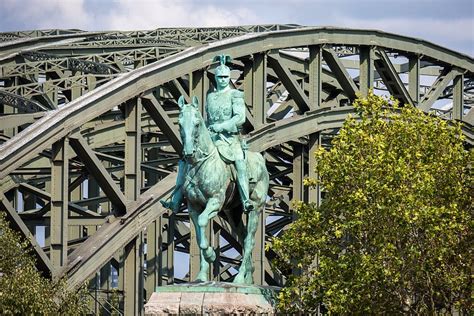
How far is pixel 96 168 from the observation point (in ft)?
172

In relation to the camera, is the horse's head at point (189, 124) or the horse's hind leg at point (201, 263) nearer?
the horse's head at point (189, 124)

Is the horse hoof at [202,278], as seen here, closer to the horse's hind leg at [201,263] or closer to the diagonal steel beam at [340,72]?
the horse's hind leg at [201,263]

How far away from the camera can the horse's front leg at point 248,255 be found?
140ft

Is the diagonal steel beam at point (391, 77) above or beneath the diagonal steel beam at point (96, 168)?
above

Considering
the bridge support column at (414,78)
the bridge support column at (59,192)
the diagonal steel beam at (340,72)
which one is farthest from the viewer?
the bridge support column at (414,78)

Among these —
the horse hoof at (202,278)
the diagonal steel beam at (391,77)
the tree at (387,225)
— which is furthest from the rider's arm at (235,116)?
the diagonal steel beam at (391,77)

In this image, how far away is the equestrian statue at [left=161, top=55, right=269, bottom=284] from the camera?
4172 cm

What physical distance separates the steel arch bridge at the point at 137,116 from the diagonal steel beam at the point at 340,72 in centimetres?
5

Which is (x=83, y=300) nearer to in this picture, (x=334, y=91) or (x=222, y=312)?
(x=222, y=312)

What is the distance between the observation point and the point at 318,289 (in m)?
50.5

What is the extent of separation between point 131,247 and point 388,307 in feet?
26.8

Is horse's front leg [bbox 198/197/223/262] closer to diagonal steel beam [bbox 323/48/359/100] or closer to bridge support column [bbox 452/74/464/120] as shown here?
diagonal steel beam [bbox 323/48/359/100]

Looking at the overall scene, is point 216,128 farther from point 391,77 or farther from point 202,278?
point 391,77

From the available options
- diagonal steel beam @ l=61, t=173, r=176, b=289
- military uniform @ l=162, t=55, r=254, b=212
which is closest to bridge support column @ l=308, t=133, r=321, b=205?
diagonal steel beam @ l=61, t=173, r=176, b=289
